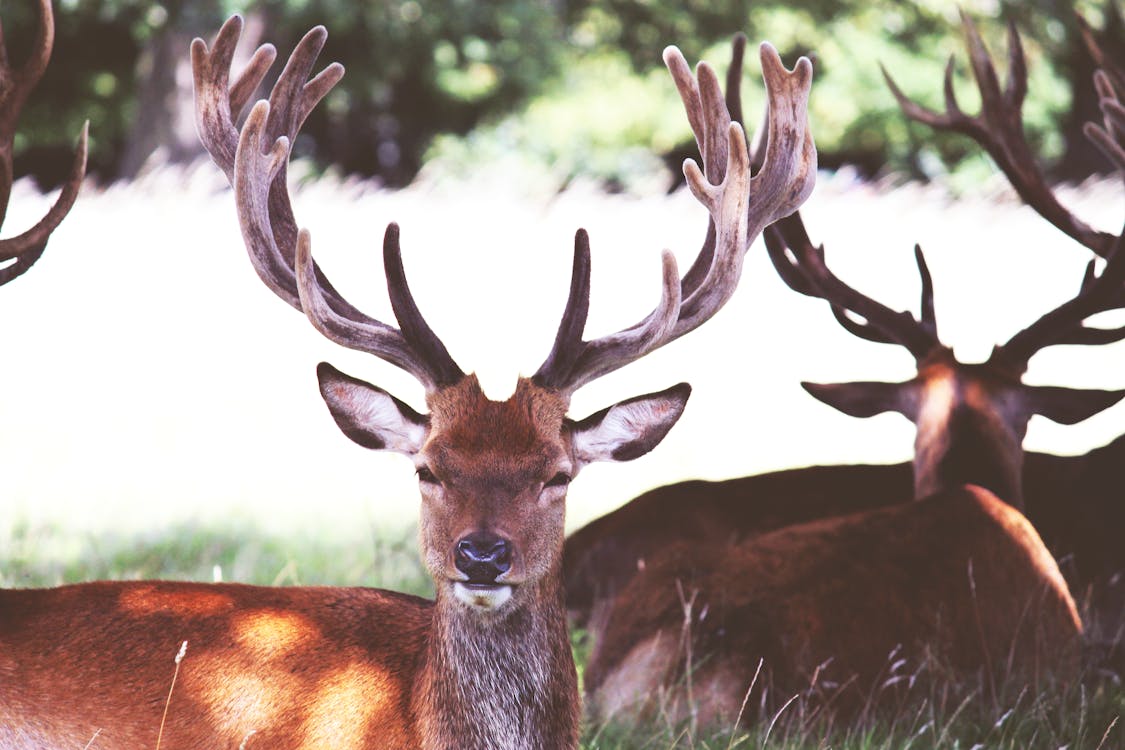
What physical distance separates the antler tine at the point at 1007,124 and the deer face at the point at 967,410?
1.08 m

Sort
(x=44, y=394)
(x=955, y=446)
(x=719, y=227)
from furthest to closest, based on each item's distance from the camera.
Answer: (x=44, y=394) → (x=955, y=446) → (x=719, y=227)

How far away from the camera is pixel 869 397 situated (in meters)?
7.04

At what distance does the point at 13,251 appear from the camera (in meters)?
4.89

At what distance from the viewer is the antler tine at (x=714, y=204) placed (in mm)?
4039

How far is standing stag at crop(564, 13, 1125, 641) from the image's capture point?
6.73 meters

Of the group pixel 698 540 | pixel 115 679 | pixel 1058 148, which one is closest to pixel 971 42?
pixel 698 540

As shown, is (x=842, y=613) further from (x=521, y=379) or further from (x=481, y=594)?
(x=481, y=594)

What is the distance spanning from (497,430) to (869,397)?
11.6 ft

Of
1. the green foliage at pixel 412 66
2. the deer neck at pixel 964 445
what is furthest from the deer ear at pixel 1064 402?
the green foliage at pixel 412 66

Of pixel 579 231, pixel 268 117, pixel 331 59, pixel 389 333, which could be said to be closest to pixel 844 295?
pixel 268 117

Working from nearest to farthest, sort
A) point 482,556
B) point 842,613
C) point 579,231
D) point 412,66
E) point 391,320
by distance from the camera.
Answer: point 482,556 → point 579,231 → point 842,613 → point 391,320 → point 412,66

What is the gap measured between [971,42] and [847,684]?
459 cm

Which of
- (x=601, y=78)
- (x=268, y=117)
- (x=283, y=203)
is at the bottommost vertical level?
(x=283, y=203)

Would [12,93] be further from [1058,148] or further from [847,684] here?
[1058,148]
